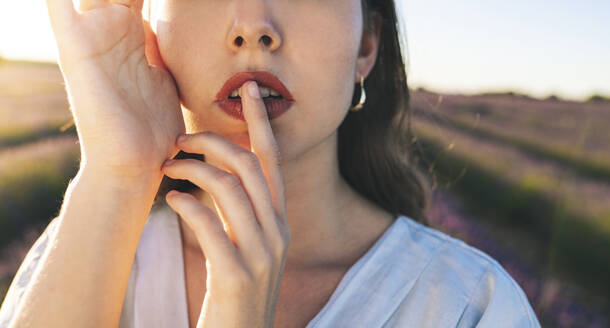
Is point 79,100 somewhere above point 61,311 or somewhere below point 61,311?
above

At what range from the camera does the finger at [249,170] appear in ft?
3.30

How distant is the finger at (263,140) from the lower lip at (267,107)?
0.23 feet

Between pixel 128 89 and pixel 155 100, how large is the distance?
0.23ft

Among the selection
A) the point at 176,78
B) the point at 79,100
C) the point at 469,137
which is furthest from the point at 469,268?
the point at 469,137

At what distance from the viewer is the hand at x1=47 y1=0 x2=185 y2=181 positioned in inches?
42.8

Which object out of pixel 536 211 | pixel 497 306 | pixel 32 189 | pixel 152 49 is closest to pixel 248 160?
pixel 152 49

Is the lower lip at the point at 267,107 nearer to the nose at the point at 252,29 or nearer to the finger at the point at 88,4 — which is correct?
the nose at the point at 252,29

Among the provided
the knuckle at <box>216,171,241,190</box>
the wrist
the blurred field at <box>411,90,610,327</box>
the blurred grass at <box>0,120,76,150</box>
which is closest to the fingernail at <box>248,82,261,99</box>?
the knuckle at <box>216,171,241,190</box>

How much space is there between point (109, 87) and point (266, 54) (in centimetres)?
38

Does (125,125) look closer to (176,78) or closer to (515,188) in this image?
(176,78)

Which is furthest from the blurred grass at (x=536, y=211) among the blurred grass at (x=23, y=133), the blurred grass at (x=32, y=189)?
the blurred grass at (x=23, y=133)

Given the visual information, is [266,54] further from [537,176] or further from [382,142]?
[537,176]

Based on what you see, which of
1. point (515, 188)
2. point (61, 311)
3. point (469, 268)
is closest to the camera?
point (61, 311)

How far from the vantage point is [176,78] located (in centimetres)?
123
